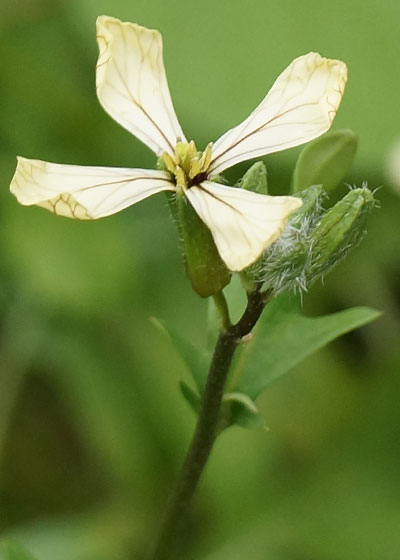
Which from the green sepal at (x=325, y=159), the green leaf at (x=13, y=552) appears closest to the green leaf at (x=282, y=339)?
the green sepal at (x=325, y=159)

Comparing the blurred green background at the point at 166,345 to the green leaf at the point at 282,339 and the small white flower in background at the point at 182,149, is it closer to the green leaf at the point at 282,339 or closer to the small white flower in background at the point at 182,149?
the green leaf at the point at 282,339

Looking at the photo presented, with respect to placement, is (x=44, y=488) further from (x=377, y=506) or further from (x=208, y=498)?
(x=377, y=506)

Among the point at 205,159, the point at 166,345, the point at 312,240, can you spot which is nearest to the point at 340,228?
the point at 312,240

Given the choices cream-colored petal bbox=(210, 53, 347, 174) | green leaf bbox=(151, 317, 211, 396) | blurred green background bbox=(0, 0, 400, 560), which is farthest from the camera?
blurred green background bbox=(0, 0, 400, 560)

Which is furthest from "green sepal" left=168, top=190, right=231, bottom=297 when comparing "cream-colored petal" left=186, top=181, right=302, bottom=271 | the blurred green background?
the blurred green background

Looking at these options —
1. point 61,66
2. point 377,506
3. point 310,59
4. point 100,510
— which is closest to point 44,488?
point 100,510

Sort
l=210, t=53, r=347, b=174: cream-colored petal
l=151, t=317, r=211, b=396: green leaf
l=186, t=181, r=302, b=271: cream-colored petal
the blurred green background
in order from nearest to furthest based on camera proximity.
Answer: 1. l=186, t=181, r=302, b=271: cream-colored petal
2. l=210, t=53, r=347, b=174: cream-colored petal
3. l=151, t=317, r=211, b=396: green leaf
4. the blurred green background

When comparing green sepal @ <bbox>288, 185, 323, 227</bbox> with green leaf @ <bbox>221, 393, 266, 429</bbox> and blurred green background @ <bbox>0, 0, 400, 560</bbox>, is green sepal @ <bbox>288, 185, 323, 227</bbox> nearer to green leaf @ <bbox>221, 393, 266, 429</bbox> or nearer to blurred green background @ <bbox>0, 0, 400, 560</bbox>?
green leaf @ <bbox>221, 393, 266, 429</bbox>
